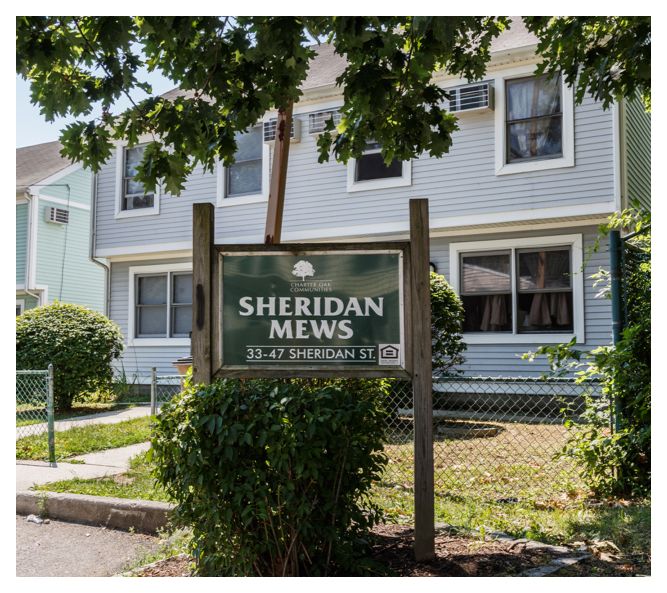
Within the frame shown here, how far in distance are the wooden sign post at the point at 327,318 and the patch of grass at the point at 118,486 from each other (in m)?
2.14

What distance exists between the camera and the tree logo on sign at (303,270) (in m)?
3.81

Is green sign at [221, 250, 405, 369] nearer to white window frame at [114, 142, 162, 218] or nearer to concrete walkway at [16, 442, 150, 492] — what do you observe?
concrete walkway at [16, 442, 150, 492]

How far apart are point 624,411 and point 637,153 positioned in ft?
25.1

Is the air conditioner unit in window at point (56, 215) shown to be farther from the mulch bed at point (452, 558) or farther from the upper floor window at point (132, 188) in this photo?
the mulch bed at point (452, 558)

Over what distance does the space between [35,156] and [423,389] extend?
2141 cm

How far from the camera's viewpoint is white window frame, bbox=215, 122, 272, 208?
43.6 ft

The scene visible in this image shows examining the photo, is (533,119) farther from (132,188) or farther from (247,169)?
(132,188)

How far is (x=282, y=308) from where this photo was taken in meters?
3.80

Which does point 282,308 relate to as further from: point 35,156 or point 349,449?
point 35,156

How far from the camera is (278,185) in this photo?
5156mm

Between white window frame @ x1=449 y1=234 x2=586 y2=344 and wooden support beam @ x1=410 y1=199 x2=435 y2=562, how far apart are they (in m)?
7.40

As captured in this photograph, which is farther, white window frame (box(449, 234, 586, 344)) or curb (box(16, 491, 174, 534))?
white window frame (box(449, 234, 586, 344))

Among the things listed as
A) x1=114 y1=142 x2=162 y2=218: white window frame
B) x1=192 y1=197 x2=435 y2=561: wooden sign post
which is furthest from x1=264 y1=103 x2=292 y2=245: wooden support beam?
x1=114 y1=142 x2=162 y2=218: white window frame
